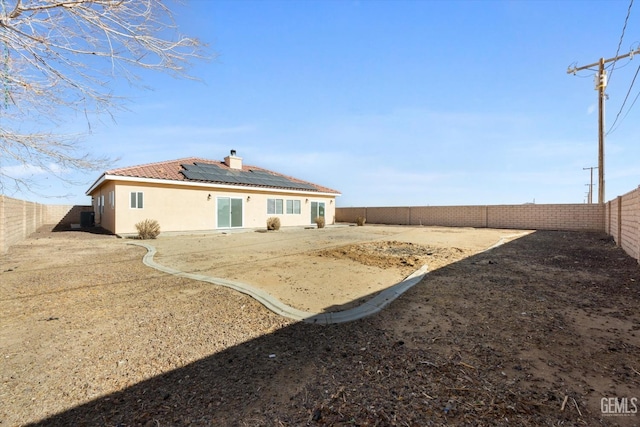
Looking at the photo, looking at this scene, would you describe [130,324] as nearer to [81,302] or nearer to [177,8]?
[81,302]

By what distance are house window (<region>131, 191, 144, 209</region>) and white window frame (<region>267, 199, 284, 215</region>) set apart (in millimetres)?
7554

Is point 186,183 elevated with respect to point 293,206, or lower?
elevated

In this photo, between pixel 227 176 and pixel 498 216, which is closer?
pixel 227 176

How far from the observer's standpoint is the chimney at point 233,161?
68.8 feet

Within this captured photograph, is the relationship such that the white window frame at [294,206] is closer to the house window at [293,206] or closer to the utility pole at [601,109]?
the house window at [293,206]

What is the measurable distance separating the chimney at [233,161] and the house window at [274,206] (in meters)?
4.12

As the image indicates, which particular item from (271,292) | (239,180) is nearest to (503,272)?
(271,292)

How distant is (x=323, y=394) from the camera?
7.23 feet

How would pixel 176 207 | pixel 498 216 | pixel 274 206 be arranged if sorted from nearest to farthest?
pixel 176 207 → pixel 274 206 → pixel 498 216

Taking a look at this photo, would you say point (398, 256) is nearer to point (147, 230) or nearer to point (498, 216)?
point (147, 230)

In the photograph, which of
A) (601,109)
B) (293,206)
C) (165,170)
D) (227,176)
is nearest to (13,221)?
(165,170)

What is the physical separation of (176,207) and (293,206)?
8.37 metres

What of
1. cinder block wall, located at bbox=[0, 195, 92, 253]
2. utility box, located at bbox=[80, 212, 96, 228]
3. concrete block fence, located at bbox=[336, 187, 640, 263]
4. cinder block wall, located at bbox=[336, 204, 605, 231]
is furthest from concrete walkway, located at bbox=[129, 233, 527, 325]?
cinder block wall, located at bbox=[336, 204, 605, 231]

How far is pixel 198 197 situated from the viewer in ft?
53.1
